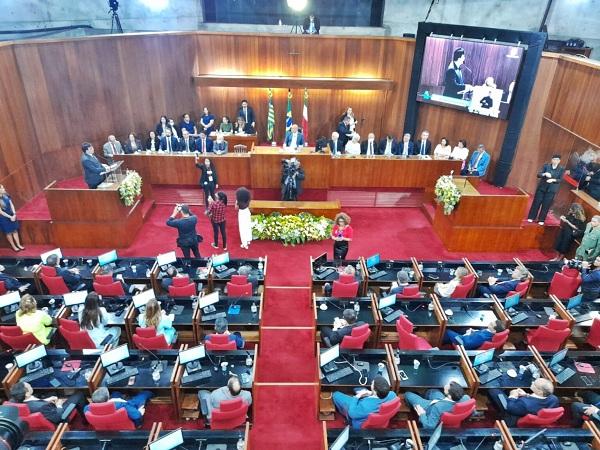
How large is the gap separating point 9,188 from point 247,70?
7.93 metres

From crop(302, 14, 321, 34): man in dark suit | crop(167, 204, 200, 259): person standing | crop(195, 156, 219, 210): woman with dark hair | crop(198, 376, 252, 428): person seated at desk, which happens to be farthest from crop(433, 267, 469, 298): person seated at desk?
crop(302, 14, 321, 34): man in dark suit

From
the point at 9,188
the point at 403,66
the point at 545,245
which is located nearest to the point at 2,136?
the point at 9,188

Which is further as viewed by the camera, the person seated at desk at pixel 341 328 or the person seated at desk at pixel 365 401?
the person seated at desk at pixel 341 328

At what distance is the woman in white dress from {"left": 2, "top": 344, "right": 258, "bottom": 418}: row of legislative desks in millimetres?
3781

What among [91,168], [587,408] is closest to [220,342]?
[587,408]

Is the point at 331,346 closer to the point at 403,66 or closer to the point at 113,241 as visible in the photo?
the point at 113,241

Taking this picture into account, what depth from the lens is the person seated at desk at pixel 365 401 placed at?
5273mm

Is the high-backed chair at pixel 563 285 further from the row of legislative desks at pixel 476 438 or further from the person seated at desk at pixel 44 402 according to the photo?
the person seated at desk at pixel 44 402

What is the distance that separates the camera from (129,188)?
970 cm

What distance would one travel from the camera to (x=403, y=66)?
1427 centimetres

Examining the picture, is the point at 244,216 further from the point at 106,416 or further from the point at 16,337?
the point at 106,416

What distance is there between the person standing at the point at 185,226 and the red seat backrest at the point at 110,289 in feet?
5.03

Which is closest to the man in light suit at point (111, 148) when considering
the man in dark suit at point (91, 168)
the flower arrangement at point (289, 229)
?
the man in dark suit at point (91, 168)

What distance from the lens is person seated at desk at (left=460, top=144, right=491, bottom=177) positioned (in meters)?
11.8
